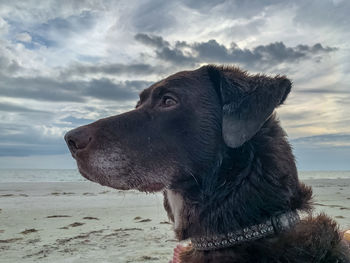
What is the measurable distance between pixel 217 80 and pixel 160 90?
54 cm

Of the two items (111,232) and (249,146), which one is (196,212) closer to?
(249,146)

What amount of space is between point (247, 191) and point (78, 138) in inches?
56.3

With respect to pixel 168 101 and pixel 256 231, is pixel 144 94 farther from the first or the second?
pixel 256 231

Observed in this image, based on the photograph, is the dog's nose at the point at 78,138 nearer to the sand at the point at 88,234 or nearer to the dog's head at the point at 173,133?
the dog's head at the point at 173,133

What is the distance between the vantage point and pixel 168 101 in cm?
325

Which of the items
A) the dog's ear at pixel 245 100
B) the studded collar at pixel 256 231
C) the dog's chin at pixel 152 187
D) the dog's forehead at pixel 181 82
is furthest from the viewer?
the dog's forehead at pixel 181 82

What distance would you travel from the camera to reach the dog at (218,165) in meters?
2.56

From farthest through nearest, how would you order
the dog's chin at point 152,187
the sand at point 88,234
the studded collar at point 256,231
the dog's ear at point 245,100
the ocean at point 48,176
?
the ocean at point 48,176
the sand at point 88,234
the dog's chin at point 152,187
the dog's ear at point 245,100
the studded collar at point 256,231

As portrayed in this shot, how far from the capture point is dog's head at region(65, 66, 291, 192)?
2982 mm

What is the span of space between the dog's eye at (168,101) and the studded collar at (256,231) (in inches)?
48.0

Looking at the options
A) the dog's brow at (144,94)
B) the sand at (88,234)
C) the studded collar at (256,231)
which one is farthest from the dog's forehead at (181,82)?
the sand at (88,234)

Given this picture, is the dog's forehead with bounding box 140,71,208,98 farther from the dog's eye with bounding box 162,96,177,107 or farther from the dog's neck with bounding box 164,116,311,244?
the dog's neck with bounding box 164,116,311,244

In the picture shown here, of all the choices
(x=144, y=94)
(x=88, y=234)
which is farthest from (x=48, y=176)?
(x=144, y=94)

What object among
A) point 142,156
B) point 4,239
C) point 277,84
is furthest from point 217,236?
point 4,239
